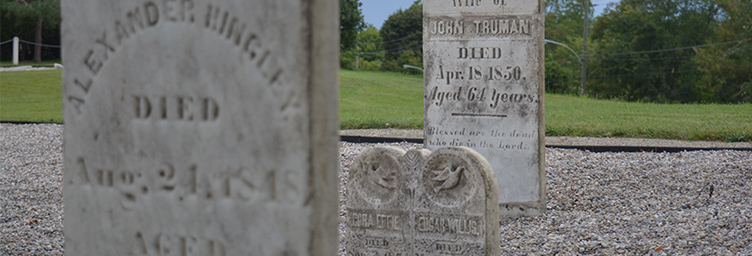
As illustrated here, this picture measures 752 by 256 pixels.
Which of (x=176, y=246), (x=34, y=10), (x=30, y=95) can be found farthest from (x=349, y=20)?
(x=176, y=246)

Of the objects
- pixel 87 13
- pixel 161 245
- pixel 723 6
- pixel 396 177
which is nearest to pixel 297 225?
pixel 161 245

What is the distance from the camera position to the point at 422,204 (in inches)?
169

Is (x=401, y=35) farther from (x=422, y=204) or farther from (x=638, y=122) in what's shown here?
(x=422, y=204)

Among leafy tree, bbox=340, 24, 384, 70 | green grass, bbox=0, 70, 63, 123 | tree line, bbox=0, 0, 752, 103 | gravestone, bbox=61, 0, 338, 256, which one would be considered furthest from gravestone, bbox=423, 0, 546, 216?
leafy tree, bbox=340, 24, 384, 70

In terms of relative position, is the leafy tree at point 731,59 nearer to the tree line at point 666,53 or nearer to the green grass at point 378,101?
the tree line at point 666,53

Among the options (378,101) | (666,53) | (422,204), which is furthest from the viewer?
(666,53)

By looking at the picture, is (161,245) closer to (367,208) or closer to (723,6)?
(367,208)

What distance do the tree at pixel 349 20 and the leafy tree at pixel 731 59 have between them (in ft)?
59.1

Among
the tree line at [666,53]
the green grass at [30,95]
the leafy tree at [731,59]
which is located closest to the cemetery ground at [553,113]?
the green grass at [30,95]

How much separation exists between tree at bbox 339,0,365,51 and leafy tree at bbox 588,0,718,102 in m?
14.6

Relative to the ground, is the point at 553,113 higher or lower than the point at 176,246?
higher

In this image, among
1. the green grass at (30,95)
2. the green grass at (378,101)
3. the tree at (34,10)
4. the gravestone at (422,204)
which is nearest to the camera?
the gravestone at (422,204)

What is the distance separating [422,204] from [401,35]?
156 ft

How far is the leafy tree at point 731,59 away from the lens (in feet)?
109
